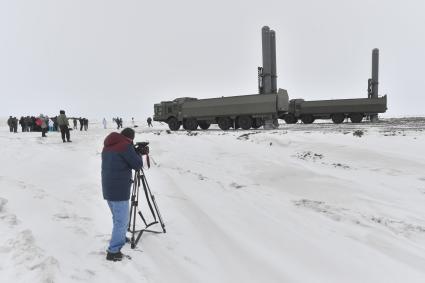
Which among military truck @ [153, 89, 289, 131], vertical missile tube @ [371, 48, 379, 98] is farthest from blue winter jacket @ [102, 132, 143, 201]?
vertical missile tube @ [371, 48, 379, 98]

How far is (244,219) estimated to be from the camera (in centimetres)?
817

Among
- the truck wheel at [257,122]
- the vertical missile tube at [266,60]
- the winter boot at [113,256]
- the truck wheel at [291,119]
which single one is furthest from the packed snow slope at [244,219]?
the truck wheel at [291,119]

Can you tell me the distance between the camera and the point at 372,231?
24.0 feet

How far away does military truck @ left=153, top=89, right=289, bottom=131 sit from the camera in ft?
94.6

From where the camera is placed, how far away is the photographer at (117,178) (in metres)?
5.69

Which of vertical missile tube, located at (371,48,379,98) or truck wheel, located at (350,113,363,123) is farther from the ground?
vertical missile tube, located at (371,48,379,98)

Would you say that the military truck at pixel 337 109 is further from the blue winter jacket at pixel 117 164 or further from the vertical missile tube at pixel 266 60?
the blue winter jacket at pixel 117 164

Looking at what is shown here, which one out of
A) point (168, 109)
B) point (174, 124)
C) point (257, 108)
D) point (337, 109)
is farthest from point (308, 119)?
point (168, 109)

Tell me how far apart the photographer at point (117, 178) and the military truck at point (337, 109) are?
31257 mm

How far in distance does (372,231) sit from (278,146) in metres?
8.75

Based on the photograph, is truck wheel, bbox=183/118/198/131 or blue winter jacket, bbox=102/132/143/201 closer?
blue winter jacket, bbox=102/132/143/201

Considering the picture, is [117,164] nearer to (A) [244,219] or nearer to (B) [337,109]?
(A) [244,219]

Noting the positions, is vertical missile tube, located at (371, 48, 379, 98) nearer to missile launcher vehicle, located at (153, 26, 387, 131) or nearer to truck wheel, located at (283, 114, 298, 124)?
missile launcher vehicle, located at (153, 26, 387, 131)

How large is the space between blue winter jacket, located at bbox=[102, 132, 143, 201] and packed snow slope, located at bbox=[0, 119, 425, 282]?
1.00 metres
